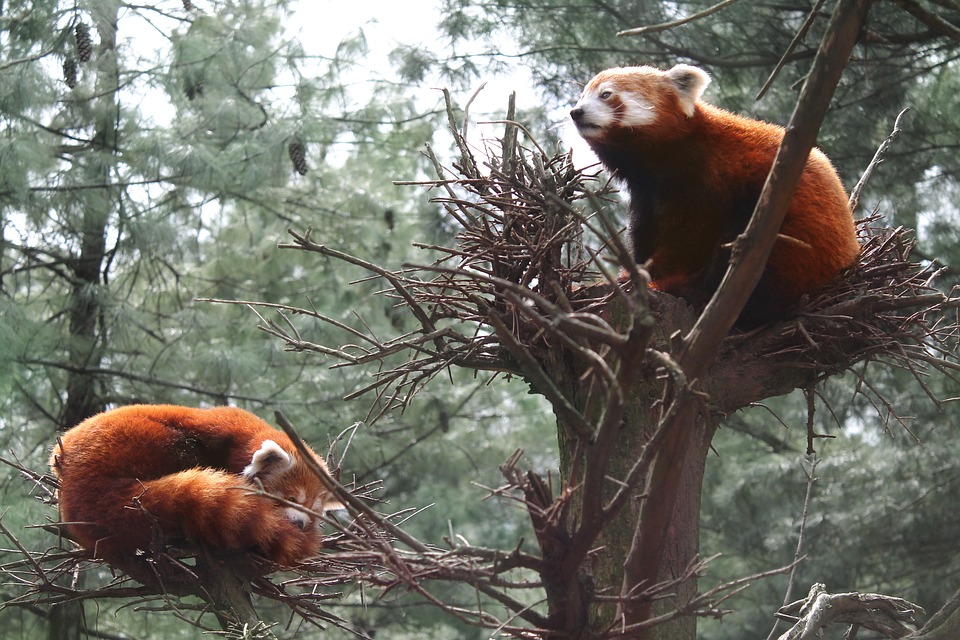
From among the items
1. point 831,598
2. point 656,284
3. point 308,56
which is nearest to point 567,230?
point 656,284

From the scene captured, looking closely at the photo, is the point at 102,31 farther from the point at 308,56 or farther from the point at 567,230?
the point at 567,230

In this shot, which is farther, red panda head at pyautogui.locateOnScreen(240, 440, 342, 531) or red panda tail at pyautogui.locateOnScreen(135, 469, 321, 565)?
red panda head at pyautogui.locateOnScreen(240, 440, 342, 531)

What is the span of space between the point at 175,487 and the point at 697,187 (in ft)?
6.21

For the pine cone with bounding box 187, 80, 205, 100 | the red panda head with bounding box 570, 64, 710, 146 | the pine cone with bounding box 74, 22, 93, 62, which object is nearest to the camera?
the red panda head with bounding box 570, 64, 710, 146

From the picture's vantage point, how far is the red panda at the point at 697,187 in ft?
9.25

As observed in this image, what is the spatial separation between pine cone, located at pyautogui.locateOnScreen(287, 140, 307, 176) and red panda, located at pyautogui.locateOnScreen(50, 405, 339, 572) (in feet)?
10.6

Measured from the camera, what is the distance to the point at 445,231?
6840 millimetres

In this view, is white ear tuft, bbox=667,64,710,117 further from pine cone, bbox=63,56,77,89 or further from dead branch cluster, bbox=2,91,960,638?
pine cone, bbox=63,56,77,89

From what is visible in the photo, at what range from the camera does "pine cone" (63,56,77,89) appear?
580 cm

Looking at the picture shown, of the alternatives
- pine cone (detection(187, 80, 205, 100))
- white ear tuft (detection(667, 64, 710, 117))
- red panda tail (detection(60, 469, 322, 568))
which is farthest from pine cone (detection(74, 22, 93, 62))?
white ear tuft (detection(667, 64, 710, 117))

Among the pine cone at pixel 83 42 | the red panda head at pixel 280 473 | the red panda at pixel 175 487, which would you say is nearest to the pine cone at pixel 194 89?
the pine cone at pixel 83 42

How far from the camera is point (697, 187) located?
3025mm

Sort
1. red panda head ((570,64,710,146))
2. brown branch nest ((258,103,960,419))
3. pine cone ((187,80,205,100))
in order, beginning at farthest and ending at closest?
pine cone ((187,80,205,100))
red panda head ((570,64,710,146))
brown branch nest ((258,103,960,419))

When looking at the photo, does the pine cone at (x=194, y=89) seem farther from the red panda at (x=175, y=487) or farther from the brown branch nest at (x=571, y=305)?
the brown branch nest at (x=571, y=305)
